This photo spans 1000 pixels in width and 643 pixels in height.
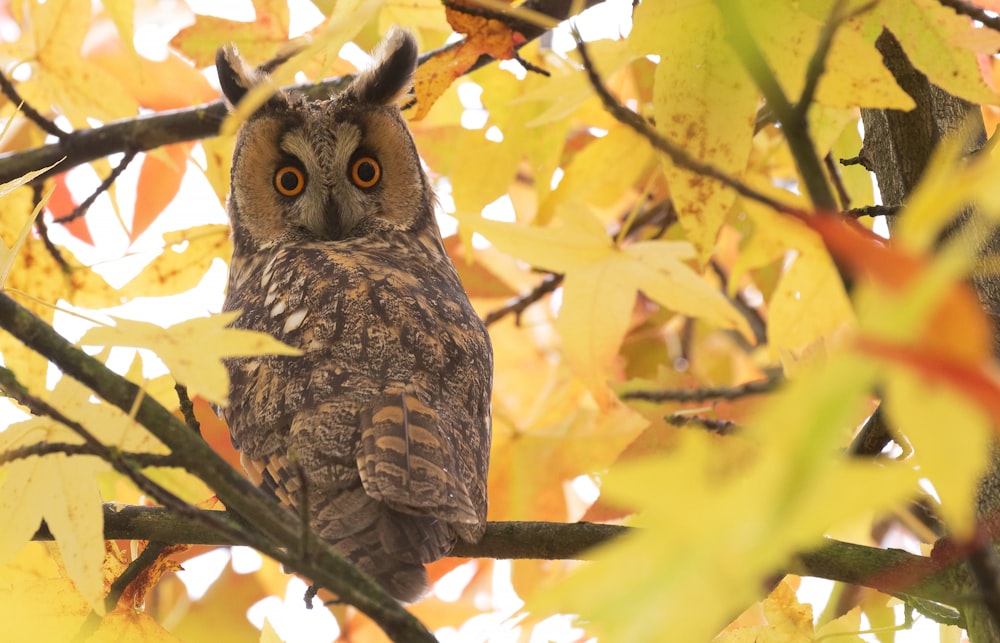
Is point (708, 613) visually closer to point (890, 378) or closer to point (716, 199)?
point (890, 378)

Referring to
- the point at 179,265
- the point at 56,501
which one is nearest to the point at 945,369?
the point at 56,501

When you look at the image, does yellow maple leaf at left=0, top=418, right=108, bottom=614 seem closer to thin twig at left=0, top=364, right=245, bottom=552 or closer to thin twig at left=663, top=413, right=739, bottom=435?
thin twig at left=0, top=364, right=245, bottom=552

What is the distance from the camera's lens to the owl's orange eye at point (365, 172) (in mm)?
2814

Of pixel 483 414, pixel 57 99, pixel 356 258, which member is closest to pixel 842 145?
pixel 483 414

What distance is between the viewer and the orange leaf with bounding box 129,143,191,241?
259 centimetres

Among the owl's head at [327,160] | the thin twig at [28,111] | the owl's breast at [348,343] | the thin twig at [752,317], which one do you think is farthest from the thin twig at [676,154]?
the thin twig at [752,317]

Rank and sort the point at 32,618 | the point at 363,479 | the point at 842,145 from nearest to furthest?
the point at 32,618
the point at 363,479
the point at 842,145

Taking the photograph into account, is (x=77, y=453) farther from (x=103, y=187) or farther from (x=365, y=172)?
(x=365, y=172)

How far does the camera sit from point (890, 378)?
466 mm

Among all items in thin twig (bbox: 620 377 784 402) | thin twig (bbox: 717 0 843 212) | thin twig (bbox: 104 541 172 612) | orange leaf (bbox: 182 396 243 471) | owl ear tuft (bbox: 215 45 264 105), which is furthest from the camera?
owl ear tuft (bbox: 215 45 264 105)

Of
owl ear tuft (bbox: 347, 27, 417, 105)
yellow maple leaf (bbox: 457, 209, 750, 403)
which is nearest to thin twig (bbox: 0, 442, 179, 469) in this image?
yellow maple leaf (bbox: 457, 209, 750, 403)

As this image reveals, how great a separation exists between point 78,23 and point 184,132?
1.32 feet

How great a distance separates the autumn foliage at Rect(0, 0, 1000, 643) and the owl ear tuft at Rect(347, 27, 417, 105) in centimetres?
11

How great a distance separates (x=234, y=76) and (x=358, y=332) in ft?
3.30
